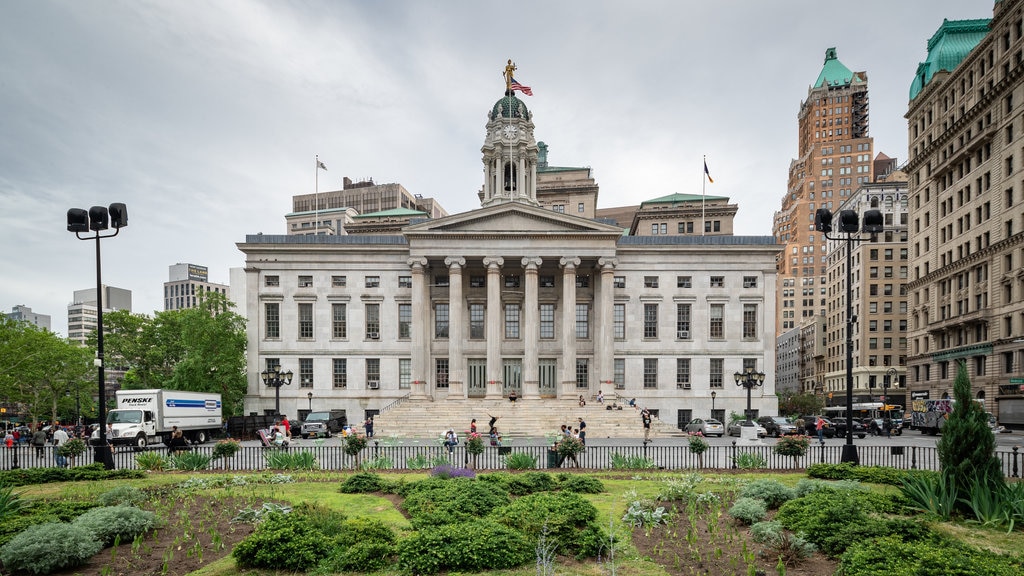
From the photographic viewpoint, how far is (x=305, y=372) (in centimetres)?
5581

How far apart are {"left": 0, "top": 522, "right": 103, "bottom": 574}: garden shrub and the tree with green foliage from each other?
713 inches

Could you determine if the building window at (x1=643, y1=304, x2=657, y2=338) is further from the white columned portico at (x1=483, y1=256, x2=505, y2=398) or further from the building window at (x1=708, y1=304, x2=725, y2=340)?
the white columned portico at (x1=483, y1=256, x2=505, y2=398)

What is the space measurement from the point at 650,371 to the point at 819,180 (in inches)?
4851

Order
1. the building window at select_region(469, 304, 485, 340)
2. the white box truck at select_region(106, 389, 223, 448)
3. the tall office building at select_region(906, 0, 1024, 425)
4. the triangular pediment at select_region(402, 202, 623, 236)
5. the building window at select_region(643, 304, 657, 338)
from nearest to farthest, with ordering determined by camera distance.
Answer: the white box truck at select_region(106, 389, 223, 448), the triangular pediment at select_region(402, 202, 623, 236), the tall office building at select_region(906, 0, 1024, 425), the building window at select_region(643, 304, 657, 338), the building window at select_region(469, 304, 485, 340)

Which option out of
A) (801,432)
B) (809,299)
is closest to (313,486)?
(801,432)

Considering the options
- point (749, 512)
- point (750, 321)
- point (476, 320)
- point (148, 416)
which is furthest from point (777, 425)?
point (148, 416)

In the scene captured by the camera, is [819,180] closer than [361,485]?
No

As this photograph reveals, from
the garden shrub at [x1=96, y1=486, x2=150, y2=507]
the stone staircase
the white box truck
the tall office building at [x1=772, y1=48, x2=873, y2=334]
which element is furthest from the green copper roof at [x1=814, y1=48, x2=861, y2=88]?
the garden shrub at [x1=96, y1=486, x2=150, y2=507]

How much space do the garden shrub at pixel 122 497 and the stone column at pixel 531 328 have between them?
38.5 m

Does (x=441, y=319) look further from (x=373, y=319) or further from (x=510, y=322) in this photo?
(x=510, y=322)

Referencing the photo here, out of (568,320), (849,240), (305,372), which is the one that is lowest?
(305,372)

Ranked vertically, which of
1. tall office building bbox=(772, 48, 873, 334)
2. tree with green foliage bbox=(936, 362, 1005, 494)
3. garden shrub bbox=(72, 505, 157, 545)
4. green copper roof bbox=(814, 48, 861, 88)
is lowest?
garden shrub bbox=(72, 505, 157, 545)

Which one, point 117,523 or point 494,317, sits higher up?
point 494,317

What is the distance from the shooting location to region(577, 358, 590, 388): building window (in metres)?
56.8
